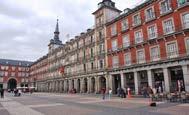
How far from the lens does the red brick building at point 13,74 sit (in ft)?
312

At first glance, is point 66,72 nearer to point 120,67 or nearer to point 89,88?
point 89,88

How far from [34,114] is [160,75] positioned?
68.3 ft

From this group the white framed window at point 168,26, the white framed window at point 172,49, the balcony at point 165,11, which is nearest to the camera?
the white framed window at point 172,49

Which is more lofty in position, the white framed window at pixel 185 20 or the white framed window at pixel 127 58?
the white framed window at pixel 185 20

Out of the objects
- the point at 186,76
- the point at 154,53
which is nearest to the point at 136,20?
the point at 154,53

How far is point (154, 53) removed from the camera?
28016 millimetres

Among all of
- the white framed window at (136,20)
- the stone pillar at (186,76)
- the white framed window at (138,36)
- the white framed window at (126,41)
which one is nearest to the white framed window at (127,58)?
the white framed window at (126,41)

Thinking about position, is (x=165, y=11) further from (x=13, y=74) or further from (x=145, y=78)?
(x=13, y=74)

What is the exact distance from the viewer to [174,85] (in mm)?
25438

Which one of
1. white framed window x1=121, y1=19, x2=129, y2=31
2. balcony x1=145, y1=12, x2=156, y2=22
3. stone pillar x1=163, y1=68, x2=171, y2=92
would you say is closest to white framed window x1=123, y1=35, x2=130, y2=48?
white framed window x1=121, y1=19, x2=129, y2=31

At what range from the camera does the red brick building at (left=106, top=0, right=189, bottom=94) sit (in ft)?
80.4

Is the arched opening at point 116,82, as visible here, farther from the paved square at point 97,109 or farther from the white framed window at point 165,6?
the paved square at point 97,109

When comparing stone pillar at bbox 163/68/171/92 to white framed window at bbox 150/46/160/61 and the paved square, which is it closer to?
white framed window at bbox 150/46/160/61

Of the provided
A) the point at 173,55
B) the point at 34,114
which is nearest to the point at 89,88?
the point at 173,55
